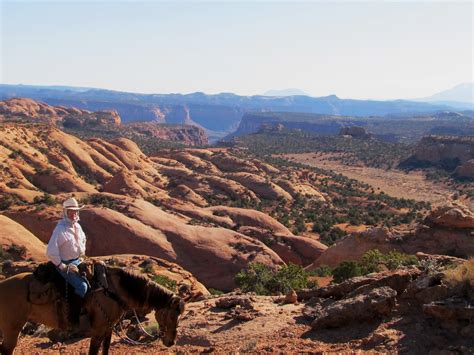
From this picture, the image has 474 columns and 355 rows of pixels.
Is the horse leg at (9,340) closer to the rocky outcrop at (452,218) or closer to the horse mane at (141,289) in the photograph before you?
the horse mane at (141,289)

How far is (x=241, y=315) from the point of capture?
40.8 ft

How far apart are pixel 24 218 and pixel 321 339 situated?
2306 cm

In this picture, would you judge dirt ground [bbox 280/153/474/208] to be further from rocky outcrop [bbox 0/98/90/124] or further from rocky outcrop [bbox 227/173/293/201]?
rocky outcrop [bbox 0/98/90/124]

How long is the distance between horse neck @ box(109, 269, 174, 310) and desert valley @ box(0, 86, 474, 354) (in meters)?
0.58

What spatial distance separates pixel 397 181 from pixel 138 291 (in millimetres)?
83020

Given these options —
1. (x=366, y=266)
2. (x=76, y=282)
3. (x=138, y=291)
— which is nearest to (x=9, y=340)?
(x=76, y=282)

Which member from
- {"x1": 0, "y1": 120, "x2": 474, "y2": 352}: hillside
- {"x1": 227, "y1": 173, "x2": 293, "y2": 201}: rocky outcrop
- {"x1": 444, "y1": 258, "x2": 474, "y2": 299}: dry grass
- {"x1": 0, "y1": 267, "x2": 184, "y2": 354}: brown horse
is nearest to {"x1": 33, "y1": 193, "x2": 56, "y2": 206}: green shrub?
{"x1": 0, "y1": 120, "x2": 474, "y2": 352}: hillside

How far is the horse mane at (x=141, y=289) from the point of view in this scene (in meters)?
8.23

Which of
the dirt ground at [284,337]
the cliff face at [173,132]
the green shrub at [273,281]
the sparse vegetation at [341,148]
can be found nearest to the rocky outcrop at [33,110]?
the cliff face at [173,132]

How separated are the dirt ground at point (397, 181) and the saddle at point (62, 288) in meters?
59.2

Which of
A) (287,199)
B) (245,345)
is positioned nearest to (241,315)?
(245,345)

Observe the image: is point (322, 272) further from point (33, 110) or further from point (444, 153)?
point (33, 110)

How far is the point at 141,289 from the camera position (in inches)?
326

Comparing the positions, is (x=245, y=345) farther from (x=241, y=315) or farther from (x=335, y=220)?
(x=335, y=220)
